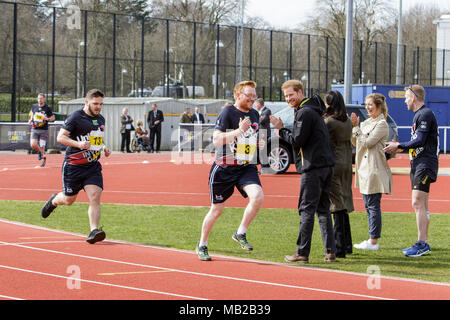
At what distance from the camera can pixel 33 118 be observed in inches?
814

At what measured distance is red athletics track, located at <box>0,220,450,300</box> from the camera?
6.44 m

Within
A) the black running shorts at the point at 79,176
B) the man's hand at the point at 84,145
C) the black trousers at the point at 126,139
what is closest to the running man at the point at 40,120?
the black trousers at the point at 126,139

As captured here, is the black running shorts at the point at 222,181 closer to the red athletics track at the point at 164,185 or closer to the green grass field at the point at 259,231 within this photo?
the green grass field at the point at 259,231

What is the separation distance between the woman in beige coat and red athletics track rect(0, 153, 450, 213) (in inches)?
143

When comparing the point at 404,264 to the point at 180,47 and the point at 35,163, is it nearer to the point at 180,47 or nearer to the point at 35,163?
the point at 35,163

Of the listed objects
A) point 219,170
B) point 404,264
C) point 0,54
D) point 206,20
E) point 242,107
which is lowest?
point 404,264

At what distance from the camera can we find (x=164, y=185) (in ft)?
55.3

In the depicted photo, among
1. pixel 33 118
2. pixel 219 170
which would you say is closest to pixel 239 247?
pixel 219 170

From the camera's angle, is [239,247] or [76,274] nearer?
[76,274]

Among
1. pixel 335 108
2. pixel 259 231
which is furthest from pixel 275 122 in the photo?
pixel 259 231

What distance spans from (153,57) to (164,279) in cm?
4214

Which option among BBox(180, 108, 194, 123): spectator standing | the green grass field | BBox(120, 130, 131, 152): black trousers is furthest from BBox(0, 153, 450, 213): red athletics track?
BBox(120, 130, 131, 152): black trousers

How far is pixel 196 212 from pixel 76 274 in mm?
5029

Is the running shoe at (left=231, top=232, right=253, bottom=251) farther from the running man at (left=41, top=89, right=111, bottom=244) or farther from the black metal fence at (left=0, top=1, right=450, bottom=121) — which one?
the black metal fence at (left=0, top=1, right=450, bottom=121)
